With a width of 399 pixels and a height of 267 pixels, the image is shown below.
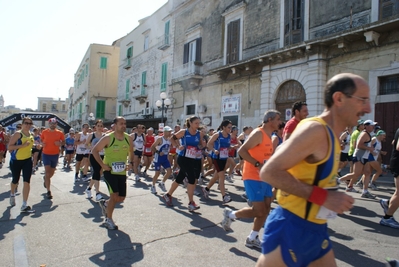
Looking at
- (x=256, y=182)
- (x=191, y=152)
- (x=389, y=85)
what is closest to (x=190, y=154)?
(x=191, y=152)

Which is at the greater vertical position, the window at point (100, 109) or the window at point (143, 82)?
the window at point (143, 82)

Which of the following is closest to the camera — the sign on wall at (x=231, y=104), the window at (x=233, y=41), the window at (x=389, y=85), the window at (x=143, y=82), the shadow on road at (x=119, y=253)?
the shadow on road at (x=119, y=253)

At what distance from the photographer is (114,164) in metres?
5.23

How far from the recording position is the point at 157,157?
8875 millimetres

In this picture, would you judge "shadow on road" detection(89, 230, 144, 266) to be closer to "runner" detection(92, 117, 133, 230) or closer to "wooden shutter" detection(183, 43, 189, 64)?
"runner" detection(92, 117, 133, 230)

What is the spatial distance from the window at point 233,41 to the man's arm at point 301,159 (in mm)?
18566

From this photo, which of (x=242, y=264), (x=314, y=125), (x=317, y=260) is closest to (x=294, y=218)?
(x=317, y=260)

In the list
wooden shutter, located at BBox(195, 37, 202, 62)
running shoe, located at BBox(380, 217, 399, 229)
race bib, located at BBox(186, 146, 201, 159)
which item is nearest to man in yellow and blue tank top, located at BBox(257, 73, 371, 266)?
running shoe, located at BBox(380, 217, 399, 229)

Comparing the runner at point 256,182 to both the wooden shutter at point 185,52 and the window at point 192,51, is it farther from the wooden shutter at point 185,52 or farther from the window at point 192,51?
the wooden shutter at point 185,52

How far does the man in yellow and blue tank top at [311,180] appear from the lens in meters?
1.79

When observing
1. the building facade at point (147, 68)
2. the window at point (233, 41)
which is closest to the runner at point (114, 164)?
the window at point (233, 41)

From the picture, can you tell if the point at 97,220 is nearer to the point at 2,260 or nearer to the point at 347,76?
the point at 2,260

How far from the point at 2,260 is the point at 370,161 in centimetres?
758

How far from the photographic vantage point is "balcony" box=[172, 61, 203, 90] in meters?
22.9
